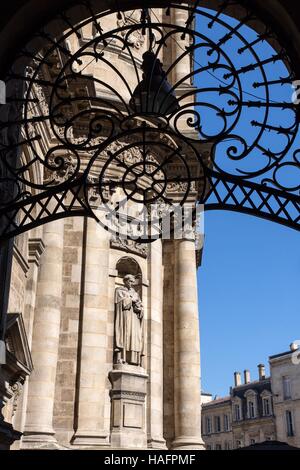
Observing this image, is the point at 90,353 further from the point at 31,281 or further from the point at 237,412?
the point at 237,412

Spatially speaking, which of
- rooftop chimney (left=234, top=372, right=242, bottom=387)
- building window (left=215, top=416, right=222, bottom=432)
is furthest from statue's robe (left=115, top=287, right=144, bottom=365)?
rooftop chimney (left=234, top=372, right=242, bottom=387)

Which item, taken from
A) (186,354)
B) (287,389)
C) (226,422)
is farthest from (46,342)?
(226,422)

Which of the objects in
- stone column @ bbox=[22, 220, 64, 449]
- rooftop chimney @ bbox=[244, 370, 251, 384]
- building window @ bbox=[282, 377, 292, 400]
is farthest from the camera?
rooftop chimney @ bbox=[244, 370, 251, 384]

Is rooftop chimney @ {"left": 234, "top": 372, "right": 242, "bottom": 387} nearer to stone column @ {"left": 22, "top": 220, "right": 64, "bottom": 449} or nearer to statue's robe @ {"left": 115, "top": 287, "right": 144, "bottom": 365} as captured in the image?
statue's robe @ {"left": 115, "top": 287, "right": 144, "bottom": 365}

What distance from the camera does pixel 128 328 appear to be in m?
16.0

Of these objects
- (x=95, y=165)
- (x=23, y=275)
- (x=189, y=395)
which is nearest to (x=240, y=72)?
(x=23, y=275)

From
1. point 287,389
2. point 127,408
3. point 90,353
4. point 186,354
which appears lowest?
point 127,408

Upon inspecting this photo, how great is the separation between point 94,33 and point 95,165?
12.9 ft

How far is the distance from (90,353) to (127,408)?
1543mm

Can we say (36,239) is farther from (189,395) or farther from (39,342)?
(189,395)

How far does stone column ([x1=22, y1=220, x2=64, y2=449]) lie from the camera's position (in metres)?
13.8

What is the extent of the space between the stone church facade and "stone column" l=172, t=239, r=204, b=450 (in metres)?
0.03

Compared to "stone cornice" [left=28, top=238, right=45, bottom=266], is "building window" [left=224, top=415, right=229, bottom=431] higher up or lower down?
higher up

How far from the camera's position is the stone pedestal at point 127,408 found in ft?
49.0
